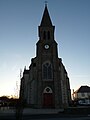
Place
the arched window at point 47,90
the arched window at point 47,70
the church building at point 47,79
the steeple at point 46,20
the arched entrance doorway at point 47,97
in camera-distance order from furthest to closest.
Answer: the steeple at point 46,20 → the arched window at point 47,70 → the arched window at point 47,90 → the arched entrance doorway at point 47,97 → the church building at point 47,79

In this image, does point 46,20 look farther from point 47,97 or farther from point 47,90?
point 47,97

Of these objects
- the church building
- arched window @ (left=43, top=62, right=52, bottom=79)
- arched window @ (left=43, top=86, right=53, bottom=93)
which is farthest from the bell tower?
arched window @ (left=43, top=86, right=53, bottom=93)

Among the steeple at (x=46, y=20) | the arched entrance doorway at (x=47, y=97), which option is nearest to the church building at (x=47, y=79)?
the arched entrance doorway at (x=47, y=97)

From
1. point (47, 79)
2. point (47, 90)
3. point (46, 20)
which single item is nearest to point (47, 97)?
point (47, 90)

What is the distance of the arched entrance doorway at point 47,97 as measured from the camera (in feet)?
119

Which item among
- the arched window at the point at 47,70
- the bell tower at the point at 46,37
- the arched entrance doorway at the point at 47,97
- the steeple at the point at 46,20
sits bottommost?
the arched entrance doorway at the point at 47,97

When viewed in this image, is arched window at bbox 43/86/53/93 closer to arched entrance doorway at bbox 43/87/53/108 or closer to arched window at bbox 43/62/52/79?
arched entrance doorway at bbox 43/87/53/108

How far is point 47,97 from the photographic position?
3659cm

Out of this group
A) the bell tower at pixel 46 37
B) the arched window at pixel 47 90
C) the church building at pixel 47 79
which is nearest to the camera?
the church building at pixel 47 79

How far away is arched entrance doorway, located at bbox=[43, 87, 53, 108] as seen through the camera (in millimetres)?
36322

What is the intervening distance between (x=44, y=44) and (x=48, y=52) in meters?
2.15

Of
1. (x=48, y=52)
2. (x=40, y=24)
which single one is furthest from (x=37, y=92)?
(x=40, y=24)

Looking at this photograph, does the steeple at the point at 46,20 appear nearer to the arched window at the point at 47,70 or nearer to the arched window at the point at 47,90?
the arched window at the point at 47,70

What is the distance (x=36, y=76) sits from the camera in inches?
1484
